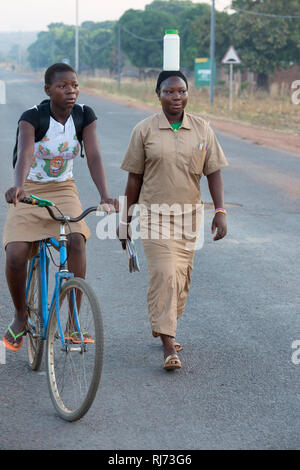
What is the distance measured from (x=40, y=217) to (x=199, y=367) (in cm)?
127

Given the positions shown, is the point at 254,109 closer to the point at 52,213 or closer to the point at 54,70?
the point at 54,70

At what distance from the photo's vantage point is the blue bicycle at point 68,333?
3.94m

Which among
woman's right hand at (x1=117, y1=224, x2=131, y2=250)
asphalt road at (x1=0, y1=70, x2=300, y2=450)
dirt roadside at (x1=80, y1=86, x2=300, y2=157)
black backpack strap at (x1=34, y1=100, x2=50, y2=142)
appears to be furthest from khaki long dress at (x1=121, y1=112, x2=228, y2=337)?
dirt roadside at (x1=80, y1=86, x2=300, y2=157)

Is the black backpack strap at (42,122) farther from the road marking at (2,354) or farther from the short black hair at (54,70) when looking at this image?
→ the road marking at (2,354)

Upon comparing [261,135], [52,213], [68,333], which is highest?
[52,213]

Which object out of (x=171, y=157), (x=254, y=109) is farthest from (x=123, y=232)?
(x=254, y=109)

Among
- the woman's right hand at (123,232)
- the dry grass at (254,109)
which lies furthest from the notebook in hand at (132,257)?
the dry grass at (254,109)

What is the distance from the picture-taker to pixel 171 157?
15.8ft

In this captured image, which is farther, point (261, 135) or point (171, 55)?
point (261, 135)

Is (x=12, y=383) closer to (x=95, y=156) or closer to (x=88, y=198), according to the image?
(x=95, y=156)

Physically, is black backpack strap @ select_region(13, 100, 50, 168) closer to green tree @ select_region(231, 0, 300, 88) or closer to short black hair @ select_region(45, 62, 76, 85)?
short black hair @ select_region(45, 62, 76, 85)

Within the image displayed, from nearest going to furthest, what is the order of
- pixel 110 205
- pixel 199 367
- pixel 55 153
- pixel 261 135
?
1. pixel 110 205
2. pixel 55 153
3. pixel 199 367
4. pixel 261 135

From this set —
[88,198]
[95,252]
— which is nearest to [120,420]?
[95,252]

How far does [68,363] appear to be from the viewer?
14.0 ft
